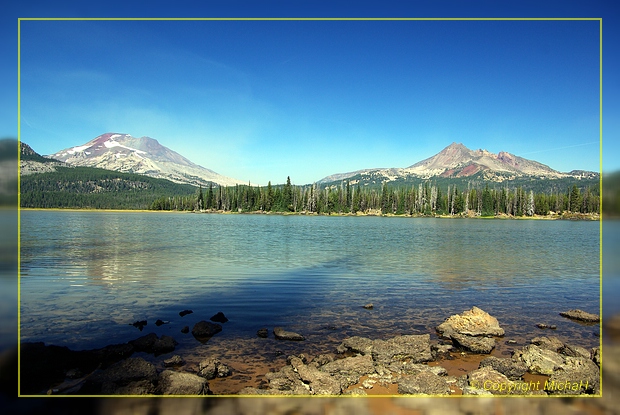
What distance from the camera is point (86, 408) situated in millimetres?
6809

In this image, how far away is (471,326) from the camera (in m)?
13.4

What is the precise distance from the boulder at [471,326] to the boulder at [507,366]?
89.0 inches

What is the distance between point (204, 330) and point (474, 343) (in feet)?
28.8

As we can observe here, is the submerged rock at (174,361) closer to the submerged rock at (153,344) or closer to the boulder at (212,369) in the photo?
the boulder at (212,369)

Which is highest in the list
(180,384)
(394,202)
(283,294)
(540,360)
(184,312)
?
(394,202)

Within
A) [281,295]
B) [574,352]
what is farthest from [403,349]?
[281,295]

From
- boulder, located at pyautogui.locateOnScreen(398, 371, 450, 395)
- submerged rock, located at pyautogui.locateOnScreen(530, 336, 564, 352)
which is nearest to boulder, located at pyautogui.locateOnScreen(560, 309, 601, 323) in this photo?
submerged rock, located at pyautogui.locateOnScreen(530, 336, 564, 352)

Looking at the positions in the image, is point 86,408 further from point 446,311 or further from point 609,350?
point 446,311

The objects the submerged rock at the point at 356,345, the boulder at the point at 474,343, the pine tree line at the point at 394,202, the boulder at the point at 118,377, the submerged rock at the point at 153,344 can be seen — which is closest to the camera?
the boulder at the point at 118,377

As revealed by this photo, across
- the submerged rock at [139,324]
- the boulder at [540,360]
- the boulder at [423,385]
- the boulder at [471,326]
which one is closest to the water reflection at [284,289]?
the submerged rock at [139,324]

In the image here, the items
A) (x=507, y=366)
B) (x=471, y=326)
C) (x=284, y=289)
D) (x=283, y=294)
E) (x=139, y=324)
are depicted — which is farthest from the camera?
(x=284, y=289)

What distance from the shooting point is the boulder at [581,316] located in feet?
51.0

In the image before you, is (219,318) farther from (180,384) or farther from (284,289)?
(284,289)

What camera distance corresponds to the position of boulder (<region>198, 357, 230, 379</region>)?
973 centimetres
